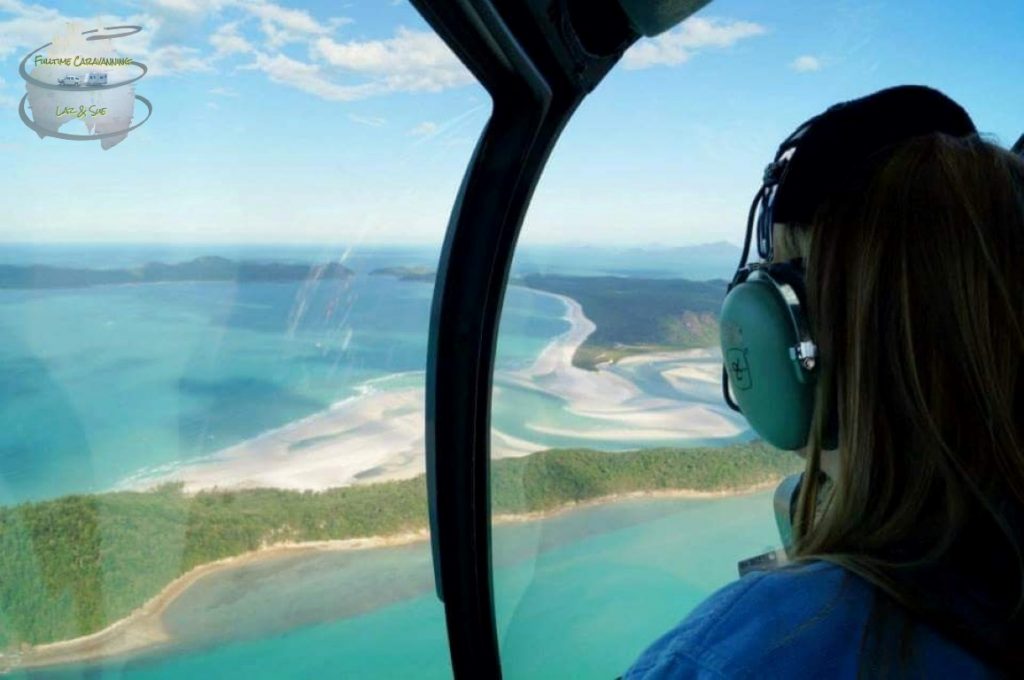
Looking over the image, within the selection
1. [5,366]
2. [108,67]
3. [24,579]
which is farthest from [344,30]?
[24,579]

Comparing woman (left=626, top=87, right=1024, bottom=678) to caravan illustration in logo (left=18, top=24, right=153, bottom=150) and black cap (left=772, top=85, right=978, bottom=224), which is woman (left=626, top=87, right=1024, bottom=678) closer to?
black cap (left=772, top=85, right=978, bottom=224)

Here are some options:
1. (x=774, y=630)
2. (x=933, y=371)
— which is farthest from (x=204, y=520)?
(x=933, y=371)

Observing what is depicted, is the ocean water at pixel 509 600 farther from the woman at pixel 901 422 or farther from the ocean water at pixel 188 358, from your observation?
the woman at pixel 901 422

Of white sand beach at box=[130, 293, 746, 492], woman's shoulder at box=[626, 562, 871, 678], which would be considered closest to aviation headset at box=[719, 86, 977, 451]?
woman's shoulder at box=[626, 562, 871, 678]

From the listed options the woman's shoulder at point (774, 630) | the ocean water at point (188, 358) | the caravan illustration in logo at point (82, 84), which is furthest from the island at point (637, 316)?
the woman's shoulder at point (774, 630)

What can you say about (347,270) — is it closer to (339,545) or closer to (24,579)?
(339,545)

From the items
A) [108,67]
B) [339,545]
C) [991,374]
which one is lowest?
[339,545]
